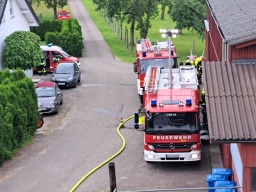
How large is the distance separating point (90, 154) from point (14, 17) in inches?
697

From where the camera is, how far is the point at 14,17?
41.0 metres

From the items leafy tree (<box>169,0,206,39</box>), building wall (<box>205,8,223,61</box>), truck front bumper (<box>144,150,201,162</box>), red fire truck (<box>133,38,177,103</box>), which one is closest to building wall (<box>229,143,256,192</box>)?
truck front bumper (<box>144,150,201,162</box>)

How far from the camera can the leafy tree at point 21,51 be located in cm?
3925

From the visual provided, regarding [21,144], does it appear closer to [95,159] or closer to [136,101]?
[95,159]

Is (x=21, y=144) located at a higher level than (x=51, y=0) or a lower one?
lower

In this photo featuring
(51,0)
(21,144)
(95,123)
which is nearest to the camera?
(21,144)

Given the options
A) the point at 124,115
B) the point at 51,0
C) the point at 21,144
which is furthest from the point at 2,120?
the point at 51,0

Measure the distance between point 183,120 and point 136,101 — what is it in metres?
12.6

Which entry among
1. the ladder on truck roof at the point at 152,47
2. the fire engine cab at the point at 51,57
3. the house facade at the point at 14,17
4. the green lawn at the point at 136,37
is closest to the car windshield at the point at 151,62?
the ladder on truck roof at the point at 152,47

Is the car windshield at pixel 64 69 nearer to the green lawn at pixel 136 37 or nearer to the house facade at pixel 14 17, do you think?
the house facade at pixel 14 17

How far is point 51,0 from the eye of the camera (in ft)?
223

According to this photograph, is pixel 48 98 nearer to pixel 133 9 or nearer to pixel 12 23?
pixel 12 23

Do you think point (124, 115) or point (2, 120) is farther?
point (124, 115)

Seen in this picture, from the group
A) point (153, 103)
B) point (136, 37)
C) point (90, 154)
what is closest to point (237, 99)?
point (153, 103)
